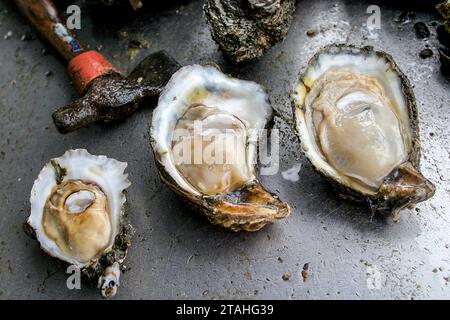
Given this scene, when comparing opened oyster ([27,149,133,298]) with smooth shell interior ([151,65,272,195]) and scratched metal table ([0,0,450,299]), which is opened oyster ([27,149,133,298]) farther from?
smooth shell interior ([151,65,272,195])

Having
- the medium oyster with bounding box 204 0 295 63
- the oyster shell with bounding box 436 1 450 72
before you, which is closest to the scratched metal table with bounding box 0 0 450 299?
the oyster shell with bounding box 436 1 450 72

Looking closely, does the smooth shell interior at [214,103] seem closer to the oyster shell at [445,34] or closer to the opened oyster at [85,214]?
the opened oyster at [85,214]

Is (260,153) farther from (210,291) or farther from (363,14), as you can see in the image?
(363,14)

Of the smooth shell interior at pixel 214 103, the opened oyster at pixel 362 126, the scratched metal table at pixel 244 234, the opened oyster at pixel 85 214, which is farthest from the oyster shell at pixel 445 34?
the opened oyster at pixel 85 214

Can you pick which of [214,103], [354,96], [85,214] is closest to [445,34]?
[354,96]

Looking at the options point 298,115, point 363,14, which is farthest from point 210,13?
point 363,14

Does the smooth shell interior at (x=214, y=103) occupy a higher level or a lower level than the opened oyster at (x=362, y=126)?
higher
